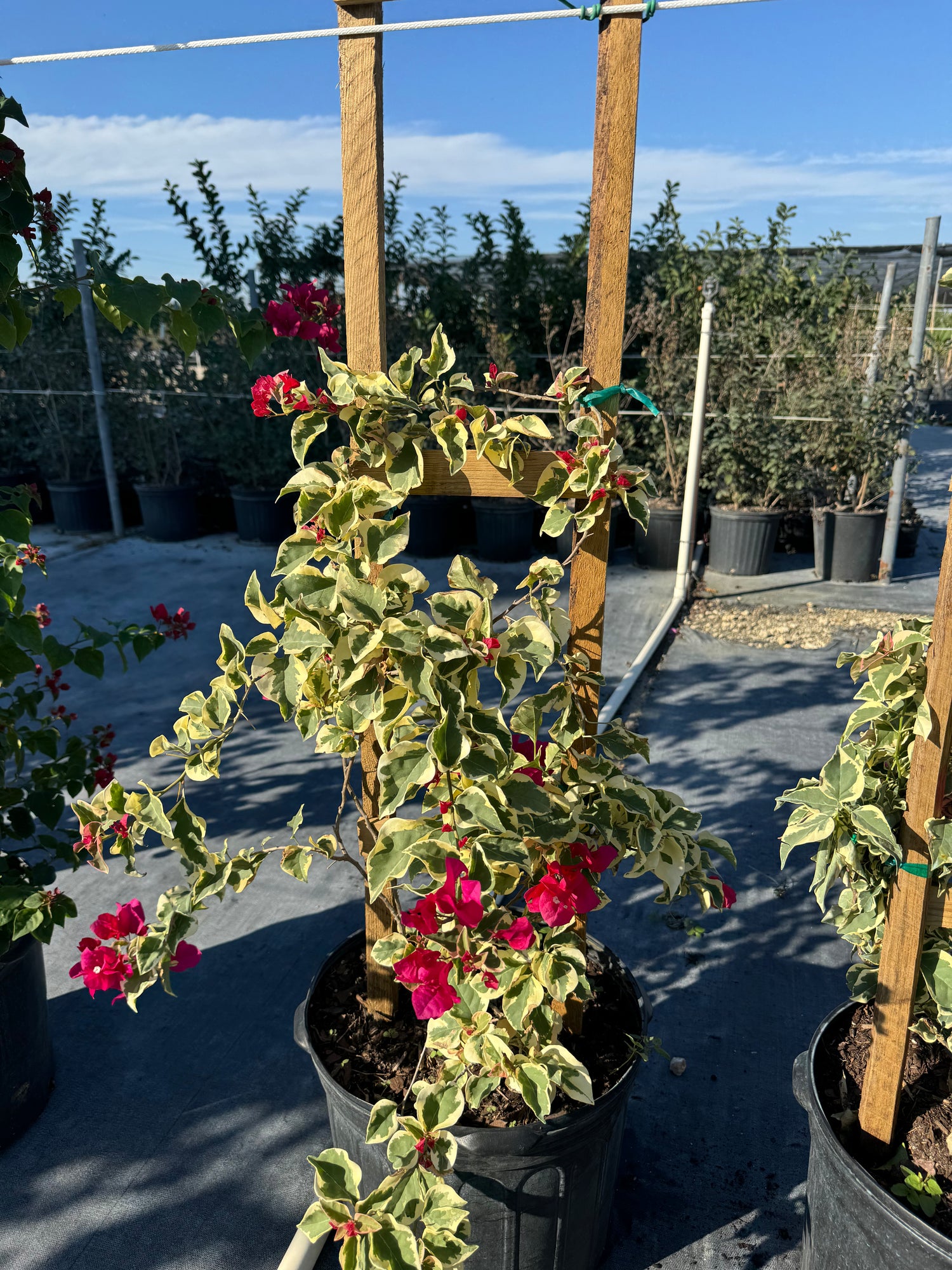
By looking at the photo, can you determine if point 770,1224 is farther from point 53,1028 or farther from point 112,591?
point 112,591

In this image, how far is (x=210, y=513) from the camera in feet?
25.1

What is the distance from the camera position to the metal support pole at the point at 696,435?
4.94m

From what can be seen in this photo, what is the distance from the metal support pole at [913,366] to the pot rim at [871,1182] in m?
4.96

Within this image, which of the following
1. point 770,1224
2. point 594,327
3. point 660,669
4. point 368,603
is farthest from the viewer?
point 660,669

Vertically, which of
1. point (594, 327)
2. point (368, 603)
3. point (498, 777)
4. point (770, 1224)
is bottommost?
point (770, 1224)


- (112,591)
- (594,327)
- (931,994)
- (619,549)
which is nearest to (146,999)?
(931,994)

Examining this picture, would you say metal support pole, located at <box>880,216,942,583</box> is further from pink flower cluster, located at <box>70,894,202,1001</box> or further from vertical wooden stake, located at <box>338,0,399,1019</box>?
pink flower cluster, located at <box>70,894,202,1001</box>

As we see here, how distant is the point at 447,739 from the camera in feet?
3.77

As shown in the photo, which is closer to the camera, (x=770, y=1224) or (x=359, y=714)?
(x=359, y=714)

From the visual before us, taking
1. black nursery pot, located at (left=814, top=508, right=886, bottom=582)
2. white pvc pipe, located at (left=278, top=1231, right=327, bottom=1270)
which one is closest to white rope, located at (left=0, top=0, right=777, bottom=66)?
white pvc pipe, located at (left=278, top=1231, right=327, bottom=1270)

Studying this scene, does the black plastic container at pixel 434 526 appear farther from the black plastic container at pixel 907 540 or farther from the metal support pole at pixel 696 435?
the black plastic container at pixel 907 540

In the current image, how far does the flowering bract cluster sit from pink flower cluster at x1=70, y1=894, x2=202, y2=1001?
3 cm

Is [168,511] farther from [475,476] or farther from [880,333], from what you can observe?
[475,476]

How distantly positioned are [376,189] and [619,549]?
5.59m
